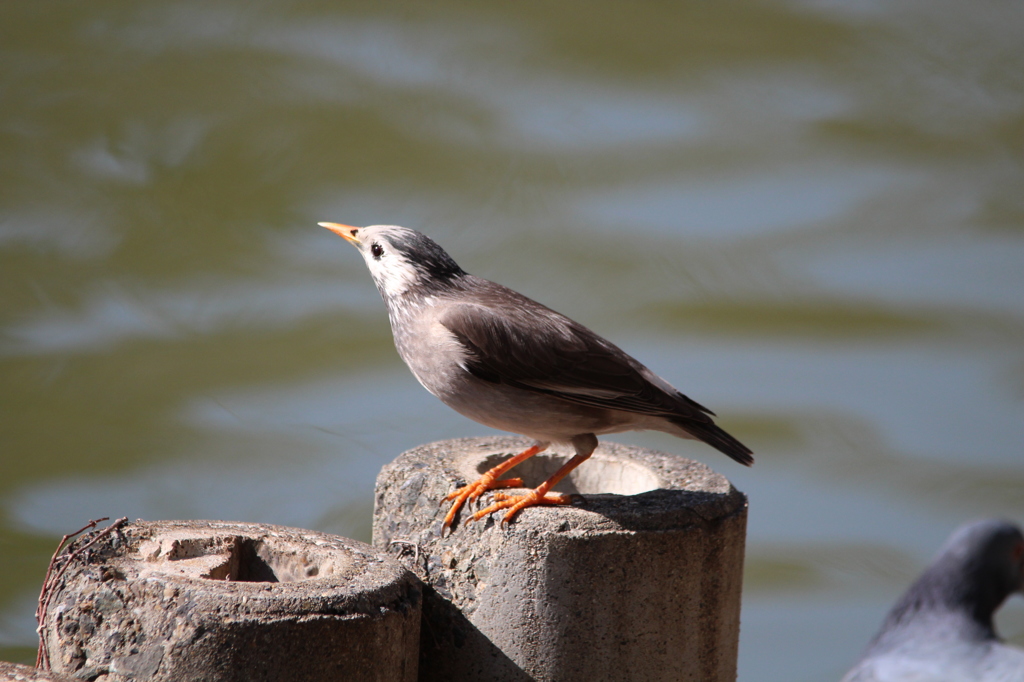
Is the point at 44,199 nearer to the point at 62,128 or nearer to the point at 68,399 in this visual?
the point at 62,128

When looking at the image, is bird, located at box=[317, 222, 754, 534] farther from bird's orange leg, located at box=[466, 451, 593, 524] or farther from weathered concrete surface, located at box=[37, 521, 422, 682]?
weathered concrete surface, located at box=[37, 521, 422, 682]

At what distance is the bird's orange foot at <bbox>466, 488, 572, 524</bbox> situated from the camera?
120 inches

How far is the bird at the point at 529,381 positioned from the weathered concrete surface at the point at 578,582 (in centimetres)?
12

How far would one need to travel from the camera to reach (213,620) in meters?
2.44

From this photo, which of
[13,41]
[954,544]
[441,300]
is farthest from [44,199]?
[954,544]

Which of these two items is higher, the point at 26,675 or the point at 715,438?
the point at 715,438

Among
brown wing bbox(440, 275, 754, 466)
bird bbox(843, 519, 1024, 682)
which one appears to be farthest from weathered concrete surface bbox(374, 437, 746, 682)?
bird bbox(843, 519, 1024, 682)

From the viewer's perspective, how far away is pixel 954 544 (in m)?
2.56

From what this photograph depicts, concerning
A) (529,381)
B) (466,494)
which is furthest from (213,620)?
(529,381)

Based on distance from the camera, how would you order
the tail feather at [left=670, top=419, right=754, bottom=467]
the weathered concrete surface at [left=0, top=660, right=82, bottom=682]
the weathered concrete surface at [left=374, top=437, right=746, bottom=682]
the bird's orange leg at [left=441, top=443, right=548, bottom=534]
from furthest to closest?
the tail feather at [left=670, top=419, right=754, bottom=467]
the bird's orange leg at [left=441, top=443, right=548, bottom=534]
the weathered concrete surface at [left=374, top=437, right=746, bottom=682]
the weathered concrete surface at [left=0, top=660, right=82, bottom=682]

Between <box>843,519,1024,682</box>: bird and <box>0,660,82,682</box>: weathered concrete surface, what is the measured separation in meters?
1.96

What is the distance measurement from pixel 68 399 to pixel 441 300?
460 centimetres

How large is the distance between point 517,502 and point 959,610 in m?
1.25

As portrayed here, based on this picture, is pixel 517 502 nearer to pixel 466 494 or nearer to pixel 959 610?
pixel 466 494
